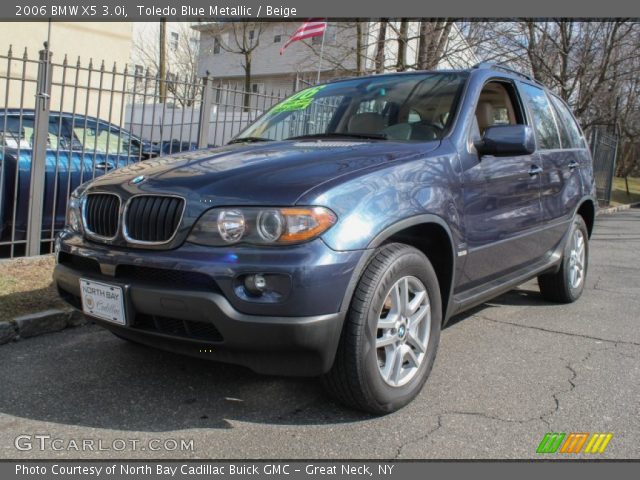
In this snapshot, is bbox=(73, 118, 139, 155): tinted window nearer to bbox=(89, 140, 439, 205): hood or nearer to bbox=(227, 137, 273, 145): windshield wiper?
bbox=(227, 137, 273, 145): windshield wiper

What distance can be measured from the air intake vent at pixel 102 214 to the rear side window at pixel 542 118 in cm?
316

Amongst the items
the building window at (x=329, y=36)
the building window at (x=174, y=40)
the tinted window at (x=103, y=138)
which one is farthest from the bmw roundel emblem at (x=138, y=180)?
the building window at (x=174, y=40)

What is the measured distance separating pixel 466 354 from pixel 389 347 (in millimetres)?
1204

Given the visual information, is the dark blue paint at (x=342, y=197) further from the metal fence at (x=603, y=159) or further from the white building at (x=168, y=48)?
the white building at (x=168, y=48)

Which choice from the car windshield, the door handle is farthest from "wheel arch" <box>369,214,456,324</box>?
the door handle

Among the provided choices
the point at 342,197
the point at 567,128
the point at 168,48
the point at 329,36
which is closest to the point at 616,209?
the point at 329,36

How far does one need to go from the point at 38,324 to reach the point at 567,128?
4.66 metres

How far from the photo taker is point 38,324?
4.06 meters

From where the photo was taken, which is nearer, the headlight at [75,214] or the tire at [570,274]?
the headlight at [75,214]

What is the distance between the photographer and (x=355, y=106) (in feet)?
13.0

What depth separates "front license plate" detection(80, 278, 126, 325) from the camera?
8.79 feet

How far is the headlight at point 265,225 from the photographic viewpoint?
2.45 metres

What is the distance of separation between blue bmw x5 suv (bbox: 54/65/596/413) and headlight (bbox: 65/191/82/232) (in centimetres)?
2

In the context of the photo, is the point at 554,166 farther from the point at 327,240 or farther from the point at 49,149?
the point at 49,149
